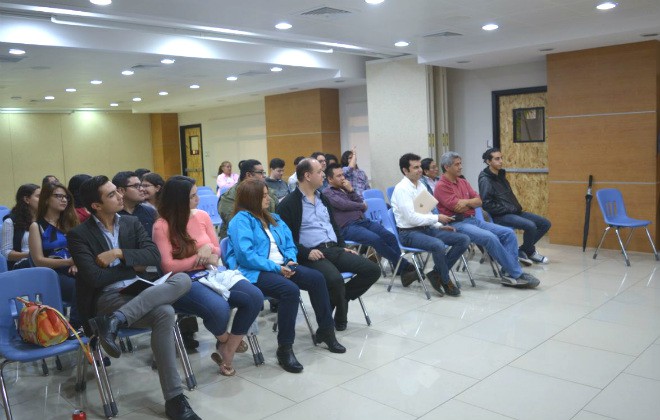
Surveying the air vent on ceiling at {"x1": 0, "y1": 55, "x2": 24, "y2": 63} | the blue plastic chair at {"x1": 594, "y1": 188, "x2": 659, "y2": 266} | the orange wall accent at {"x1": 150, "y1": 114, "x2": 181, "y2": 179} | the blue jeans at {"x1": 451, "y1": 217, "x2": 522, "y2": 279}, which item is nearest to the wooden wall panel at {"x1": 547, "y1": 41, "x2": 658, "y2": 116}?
the blue plastic chair at {"x1": 594, "y1": 188, "x2": 659, "y2": 266}

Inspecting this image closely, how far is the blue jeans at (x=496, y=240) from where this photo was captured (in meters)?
6.07

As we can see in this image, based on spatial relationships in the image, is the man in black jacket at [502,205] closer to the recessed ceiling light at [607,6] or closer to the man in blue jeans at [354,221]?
the man in blue jeans at [354,221]

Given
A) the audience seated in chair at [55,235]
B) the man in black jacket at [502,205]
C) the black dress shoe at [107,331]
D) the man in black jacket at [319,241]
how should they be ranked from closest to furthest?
1. the black dress shoe at [107,331]
2. the audience seated in chair at [55,235]
3. the man in black jacket at [319,241]
4. the man in black jacket at [502,205]

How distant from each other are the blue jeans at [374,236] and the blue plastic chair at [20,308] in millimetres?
3025

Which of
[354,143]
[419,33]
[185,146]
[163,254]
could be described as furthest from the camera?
[185,146]

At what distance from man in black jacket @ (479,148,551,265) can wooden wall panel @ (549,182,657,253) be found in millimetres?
1394

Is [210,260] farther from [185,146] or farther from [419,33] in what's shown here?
[185,146]

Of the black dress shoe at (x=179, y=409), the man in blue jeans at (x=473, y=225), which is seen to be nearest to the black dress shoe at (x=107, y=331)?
the black dress shoe at (x=179, y=409)

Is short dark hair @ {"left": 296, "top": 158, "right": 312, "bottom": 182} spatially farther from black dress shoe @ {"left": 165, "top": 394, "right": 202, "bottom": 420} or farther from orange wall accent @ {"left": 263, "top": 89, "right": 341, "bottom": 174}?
orange wall accent @ {"left": 263, "top": 89, "right": 341, "bottom": 174}

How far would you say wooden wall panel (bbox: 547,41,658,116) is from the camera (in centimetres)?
760

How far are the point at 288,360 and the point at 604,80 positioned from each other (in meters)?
6.23

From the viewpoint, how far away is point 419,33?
761cm

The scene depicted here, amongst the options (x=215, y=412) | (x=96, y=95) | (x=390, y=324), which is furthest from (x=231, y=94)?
(x=215, y=412)

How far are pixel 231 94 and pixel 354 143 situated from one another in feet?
9.72
